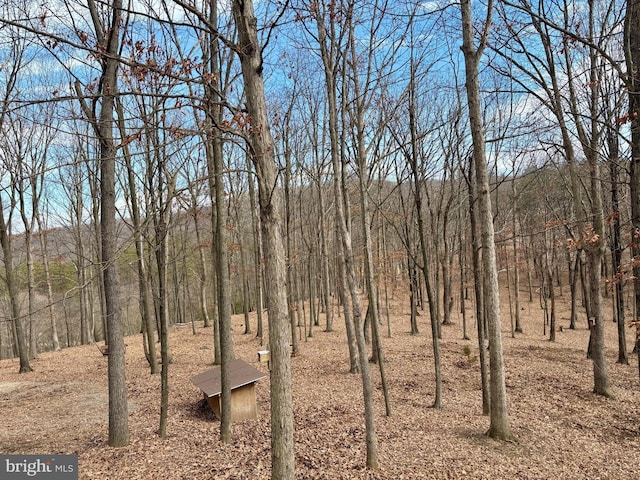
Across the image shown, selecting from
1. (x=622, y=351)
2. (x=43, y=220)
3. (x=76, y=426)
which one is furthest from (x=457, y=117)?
(x=43, y=220)

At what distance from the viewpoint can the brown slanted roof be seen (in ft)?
22.1

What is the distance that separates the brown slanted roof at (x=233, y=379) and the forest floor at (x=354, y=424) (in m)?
0.55

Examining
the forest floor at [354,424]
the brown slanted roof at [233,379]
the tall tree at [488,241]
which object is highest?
the tall tree at [488,241]

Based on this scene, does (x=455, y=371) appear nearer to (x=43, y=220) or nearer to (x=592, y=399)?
(x=592, y=399)

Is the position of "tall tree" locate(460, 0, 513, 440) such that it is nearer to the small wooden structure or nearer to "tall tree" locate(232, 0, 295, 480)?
"tall tree" locate(232, 0, 295, 480)

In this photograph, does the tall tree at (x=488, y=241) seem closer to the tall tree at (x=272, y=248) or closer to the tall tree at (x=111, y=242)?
the tall tree at (x=272, y=248)

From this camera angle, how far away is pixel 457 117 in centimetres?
958

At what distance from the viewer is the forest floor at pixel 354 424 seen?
4836mm

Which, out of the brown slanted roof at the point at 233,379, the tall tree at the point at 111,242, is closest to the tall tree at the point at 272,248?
the tall tree at the point at 111,242

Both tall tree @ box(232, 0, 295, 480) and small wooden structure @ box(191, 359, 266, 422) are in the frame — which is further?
small wooden structure @ box(191, 359, 266, 422)

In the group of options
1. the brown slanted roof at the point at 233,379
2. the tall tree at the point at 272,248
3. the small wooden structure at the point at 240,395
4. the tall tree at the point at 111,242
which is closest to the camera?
the tall tree at the point at 272,248

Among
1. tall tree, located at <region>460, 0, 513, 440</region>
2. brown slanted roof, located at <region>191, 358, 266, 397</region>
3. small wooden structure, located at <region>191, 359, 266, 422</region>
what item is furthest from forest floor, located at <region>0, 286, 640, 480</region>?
brown slanted roof, located at <region>191, 358, 266, 397</region>

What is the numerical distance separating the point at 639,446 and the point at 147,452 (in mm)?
7113

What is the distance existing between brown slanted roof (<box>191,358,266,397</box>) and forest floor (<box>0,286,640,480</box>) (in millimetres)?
550
